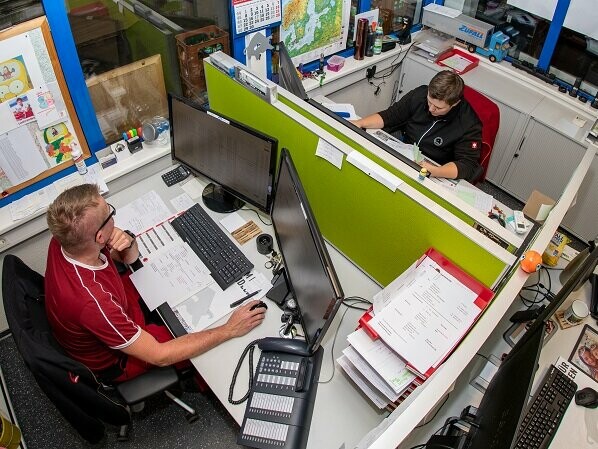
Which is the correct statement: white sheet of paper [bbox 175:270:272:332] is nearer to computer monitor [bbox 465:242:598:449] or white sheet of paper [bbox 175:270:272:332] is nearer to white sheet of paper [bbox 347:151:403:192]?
white sheet of paper [bbox 347:151:403:192]

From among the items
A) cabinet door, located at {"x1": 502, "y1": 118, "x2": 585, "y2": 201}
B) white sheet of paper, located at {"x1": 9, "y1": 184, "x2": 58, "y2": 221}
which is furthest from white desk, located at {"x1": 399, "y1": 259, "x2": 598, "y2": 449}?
white sheet of paper, located at {"x1": 9, "y1": 184, "x2": 58, "y2": 221}

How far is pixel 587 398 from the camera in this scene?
152 centimetres

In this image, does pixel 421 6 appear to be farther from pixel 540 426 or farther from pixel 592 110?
pixel 540 426

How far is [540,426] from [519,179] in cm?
210

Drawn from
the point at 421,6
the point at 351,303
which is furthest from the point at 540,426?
the point at 421,6

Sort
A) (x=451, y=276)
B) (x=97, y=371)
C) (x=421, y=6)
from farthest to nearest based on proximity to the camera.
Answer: (x=421, y=6), (x=97, y=371), (x=451, y=276)

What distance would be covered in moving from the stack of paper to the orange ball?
6.0 inches

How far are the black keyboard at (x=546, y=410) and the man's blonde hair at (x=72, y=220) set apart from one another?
1562 mm

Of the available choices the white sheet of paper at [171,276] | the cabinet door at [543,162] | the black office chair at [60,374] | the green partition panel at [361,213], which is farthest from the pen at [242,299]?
the cabinet door at [543,162]

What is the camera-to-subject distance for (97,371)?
1.69 metres

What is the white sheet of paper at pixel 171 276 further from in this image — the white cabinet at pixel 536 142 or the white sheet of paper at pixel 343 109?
the white cabinet at pixel 536 142

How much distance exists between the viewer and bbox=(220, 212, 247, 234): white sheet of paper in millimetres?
2012

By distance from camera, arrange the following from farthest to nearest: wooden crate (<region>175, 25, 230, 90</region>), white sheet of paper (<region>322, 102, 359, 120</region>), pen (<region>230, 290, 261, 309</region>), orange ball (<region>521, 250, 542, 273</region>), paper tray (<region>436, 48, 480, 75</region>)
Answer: paper tray (<region>436, 48, 480, 75</region>)
white sheet of paper (<region>322, 102, 359, 120</region>)
wooden crate (<region>175, 25, 230, 90</region>)
pen (<region>230, 290, 261, 309</region>)
orange ball (<region>521, 250, 542, 273</region>)

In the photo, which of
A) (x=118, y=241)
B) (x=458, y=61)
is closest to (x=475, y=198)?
(x=118, y=241)
